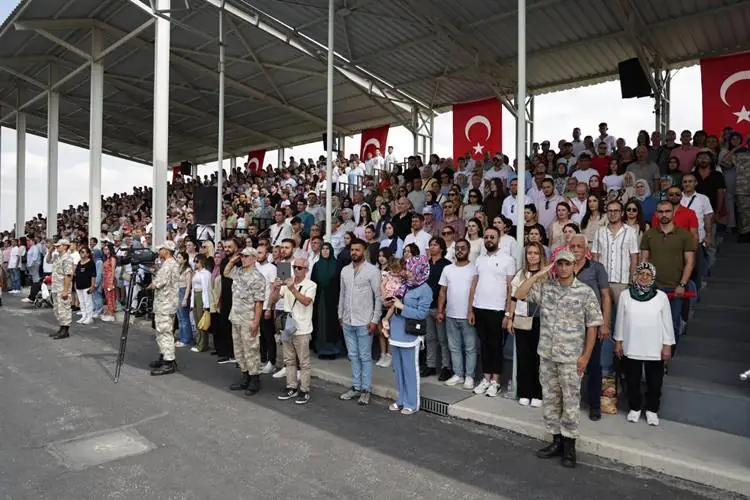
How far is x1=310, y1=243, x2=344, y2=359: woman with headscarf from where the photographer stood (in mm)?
7895

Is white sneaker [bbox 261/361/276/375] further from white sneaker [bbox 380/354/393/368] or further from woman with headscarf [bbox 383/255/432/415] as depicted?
woman with headscarf [bbox 383/255/432/415]

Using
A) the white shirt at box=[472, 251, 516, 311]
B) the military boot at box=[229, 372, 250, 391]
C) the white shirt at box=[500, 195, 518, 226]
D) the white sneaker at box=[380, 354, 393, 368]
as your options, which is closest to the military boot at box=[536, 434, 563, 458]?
the white shirt at box=[472, 251, 516, 311]

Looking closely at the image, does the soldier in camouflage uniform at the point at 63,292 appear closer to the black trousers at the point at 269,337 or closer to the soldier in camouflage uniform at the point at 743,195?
the black trousers at the point at 269,337

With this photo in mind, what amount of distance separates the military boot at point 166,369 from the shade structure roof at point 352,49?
8.78 m

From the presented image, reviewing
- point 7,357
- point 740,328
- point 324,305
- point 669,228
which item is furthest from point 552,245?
point 7,357

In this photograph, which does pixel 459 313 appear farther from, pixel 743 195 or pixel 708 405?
pixel 743 195

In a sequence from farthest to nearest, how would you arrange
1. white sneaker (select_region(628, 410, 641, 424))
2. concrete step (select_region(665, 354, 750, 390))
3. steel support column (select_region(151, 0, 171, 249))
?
steel support column (select_region(151, 0, 171, 249)) → concrete step (select_region(665, 354, 750, 390)) → white sneaker (select_region(628, 410, 641, 424))

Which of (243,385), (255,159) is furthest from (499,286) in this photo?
(255,159)

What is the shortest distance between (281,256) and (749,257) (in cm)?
665

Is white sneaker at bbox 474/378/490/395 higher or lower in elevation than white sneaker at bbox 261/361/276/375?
higher

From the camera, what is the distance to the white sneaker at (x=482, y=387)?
6.10 meters

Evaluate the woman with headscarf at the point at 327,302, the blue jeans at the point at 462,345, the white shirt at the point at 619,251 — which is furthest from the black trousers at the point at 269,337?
the white shirt at the point at 619,251

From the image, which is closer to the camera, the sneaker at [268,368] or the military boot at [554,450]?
the military boot at [554,450]

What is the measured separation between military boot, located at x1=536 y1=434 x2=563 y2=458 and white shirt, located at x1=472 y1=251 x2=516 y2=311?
1.76m
